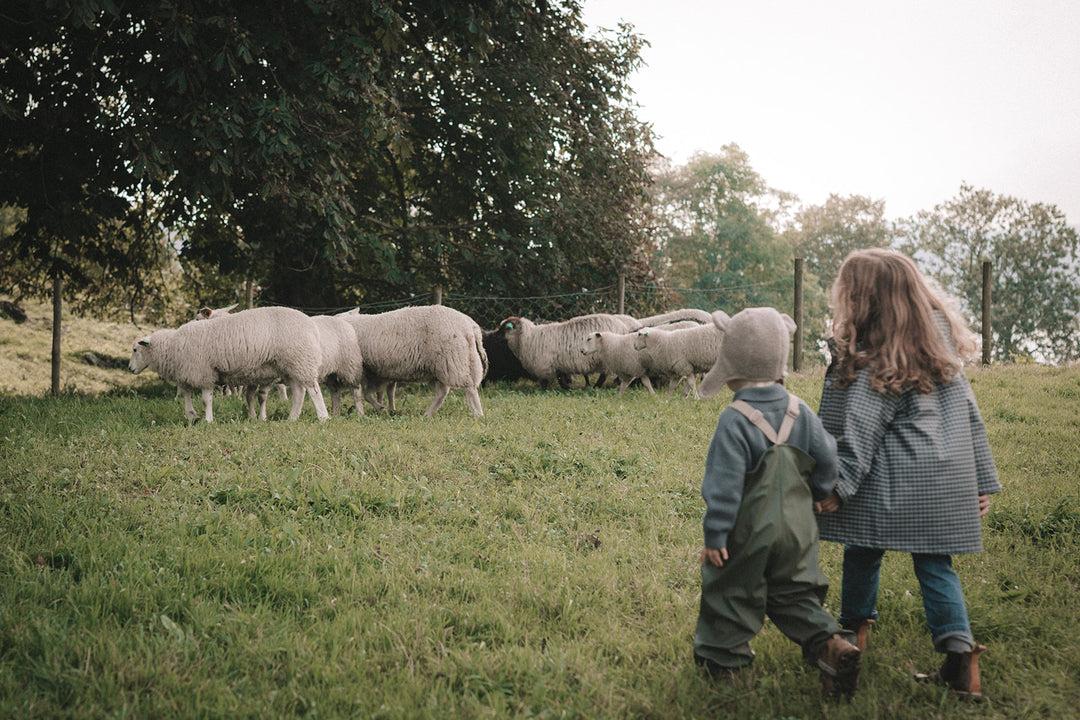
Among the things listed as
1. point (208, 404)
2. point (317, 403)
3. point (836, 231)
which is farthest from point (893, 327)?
point (836, 231)

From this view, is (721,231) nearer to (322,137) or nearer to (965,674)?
(322,137)

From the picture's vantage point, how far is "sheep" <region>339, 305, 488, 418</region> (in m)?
9.98

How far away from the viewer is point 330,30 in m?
9.16

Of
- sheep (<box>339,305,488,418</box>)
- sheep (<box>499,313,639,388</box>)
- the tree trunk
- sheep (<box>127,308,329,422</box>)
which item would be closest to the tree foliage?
the tree trunk

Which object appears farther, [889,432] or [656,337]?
[656,337]

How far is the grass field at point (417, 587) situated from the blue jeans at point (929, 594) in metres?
0.21

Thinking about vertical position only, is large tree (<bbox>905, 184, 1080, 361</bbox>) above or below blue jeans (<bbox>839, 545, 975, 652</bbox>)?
above

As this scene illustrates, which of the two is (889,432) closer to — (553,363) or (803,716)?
(803,716)

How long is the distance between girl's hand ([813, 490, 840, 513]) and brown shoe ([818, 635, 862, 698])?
53cm

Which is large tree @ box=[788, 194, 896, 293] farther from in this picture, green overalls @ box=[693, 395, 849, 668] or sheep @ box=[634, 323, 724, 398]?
green overalls @ box=[693, 395, 849, 668]

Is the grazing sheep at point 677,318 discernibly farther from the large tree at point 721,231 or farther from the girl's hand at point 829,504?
the large tree at point 721,231

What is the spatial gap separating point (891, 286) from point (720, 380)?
3.11 ft

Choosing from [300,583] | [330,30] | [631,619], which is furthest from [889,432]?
[330,30]

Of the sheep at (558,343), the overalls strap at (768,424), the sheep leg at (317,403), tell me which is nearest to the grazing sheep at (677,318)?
the sheep at (558,343)
